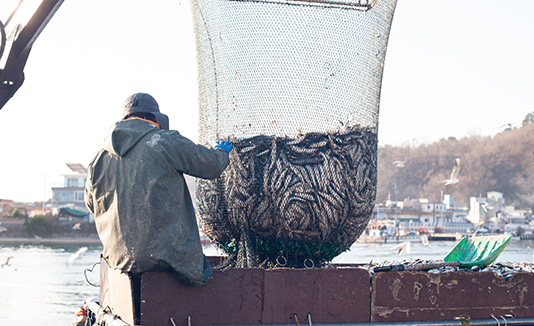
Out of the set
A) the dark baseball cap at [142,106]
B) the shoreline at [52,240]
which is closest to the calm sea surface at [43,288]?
the shoreline at [52,240]

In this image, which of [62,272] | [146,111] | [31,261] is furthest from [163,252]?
[31,261]

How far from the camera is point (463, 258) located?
461 cm

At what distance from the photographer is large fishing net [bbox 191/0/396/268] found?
3799mm

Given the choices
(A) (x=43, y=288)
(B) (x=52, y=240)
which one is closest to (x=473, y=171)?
(B) (x=52, y=240)

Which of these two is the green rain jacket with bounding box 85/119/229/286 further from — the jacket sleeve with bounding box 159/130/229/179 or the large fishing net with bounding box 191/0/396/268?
the large fishing net with bounding box 191/0/396/268

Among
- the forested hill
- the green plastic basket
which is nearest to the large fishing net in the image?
the green plastic basket

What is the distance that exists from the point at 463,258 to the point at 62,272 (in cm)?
3393

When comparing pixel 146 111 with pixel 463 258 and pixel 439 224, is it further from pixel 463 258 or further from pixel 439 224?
pixel 439 224

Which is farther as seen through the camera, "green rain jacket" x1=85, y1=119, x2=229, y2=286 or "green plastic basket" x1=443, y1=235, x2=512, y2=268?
"green plastic basket" x1=443, y1=235, x2=512, y2=268

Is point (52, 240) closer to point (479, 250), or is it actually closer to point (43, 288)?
point (43, 288)

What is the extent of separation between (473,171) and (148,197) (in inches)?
4710

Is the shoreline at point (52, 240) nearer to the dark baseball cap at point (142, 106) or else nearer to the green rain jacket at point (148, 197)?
the dark baseball cap at point (142, 106)

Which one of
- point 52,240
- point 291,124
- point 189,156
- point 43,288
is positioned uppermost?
point 291,124

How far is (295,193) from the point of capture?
3744 millimetres
